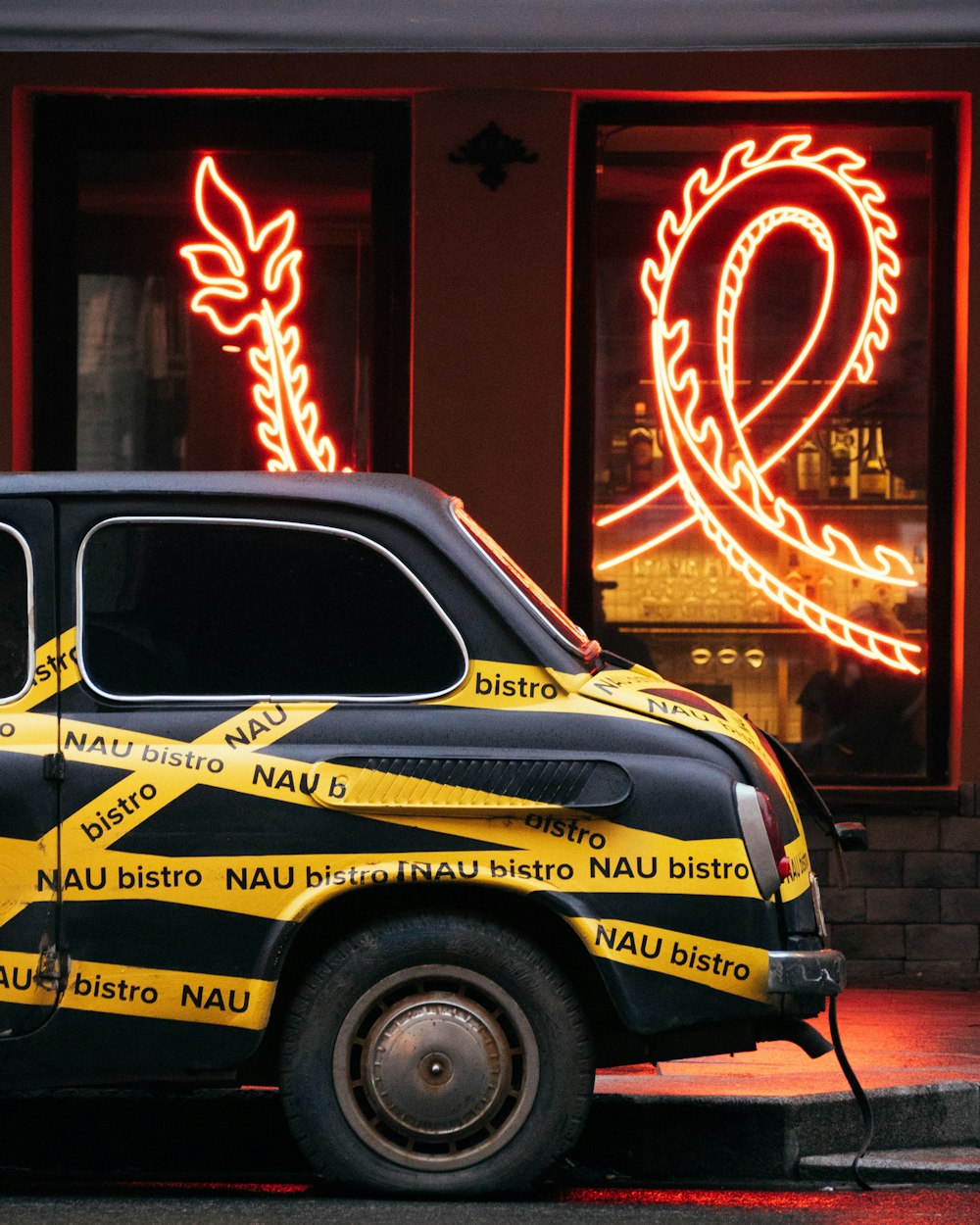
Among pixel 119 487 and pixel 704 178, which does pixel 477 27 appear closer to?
pixel 704 178

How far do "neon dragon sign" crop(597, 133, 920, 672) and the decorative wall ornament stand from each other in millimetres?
788

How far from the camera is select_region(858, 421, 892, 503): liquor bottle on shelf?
929 cm

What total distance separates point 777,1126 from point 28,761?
2521 mm

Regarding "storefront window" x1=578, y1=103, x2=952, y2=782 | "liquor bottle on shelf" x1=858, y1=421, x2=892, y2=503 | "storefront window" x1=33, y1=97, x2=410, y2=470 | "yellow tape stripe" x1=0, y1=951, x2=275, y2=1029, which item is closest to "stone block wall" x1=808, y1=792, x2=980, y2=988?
"storefront window" x1=578, y1=103, x2=952, y2=782

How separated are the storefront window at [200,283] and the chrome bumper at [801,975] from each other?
477cm

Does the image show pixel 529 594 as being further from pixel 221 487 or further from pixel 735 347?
pixel 735 347

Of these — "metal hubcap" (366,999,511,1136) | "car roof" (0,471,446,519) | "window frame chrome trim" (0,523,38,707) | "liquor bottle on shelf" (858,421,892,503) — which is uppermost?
"liquor bottle on shelf" (858,421,892,503)

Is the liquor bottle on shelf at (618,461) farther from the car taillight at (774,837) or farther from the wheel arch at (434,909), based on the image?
the wheel arch at (434,909)

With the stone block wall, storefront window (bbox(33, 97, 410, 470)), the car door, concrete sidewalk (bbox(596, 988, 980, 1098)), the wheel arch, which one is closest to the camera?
the car door

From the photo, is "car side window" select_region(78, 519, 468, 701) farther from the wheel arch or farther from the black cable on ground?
the black cable on ground

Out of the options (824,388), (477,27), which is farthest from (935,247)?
(477,27)

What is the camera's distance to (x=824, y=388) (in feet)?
30.5

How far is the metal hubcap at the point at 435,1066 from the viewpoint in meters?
5.11

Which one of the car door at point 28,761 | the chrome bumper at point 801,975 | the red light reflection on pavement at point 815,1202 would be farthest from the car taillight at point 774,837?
the car door at point 28,761
